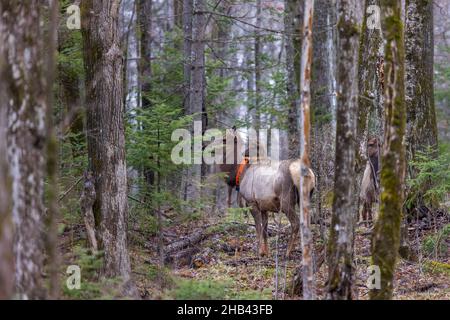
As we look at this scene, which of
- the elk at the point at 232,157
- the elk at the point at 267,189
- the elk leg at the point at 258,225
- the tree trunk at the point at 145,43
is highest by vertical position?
the tree trunk at the point at 145,43

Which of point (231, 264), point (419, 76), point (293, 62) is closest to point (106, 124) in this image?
point (231, 264)

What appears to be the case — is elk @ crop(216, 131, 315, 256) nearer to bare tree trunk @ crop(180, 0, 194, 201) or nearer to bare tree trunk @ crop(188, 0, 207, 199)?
bare tree trunk @ crop(188, 0, 207, 199)

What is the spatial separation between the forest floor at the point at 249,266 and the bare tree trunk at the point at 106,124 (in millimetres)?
1151

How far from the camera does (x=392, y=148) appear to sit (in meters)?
8.49

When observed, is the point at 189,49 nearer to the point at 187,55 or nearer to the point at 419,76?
the point at 187,55

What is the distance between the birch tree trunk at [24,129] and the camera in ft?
22.8

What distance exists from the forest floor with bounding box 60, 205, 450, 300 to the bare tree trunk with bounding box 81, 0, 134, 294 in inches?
26.5

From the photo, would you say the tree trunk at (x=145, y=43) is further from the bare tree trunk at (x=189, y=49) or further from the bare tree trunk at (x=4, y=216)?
the bare tree trunk at (x=4, y=216)

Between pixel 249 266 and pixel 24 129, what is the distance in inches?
274

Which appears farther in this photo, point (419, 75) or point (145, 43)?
point (145, 43)

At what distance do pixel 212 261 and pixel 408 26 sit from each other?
6882 mm

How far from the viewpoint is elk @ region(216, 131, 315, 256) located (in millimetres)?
13508

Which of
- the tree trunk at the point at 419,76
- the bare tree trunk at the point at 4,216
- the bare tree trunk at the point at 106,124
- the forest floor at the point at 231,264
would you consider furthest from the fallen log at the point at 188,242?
the bare tree trunk at the point at 4,216

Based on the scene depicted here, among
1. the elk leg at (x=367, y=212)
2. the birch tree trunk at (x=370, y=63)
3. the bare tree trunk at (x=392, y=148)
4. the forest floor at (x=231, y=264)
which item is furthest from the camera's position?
the elk leg at (x=367, y=212)
